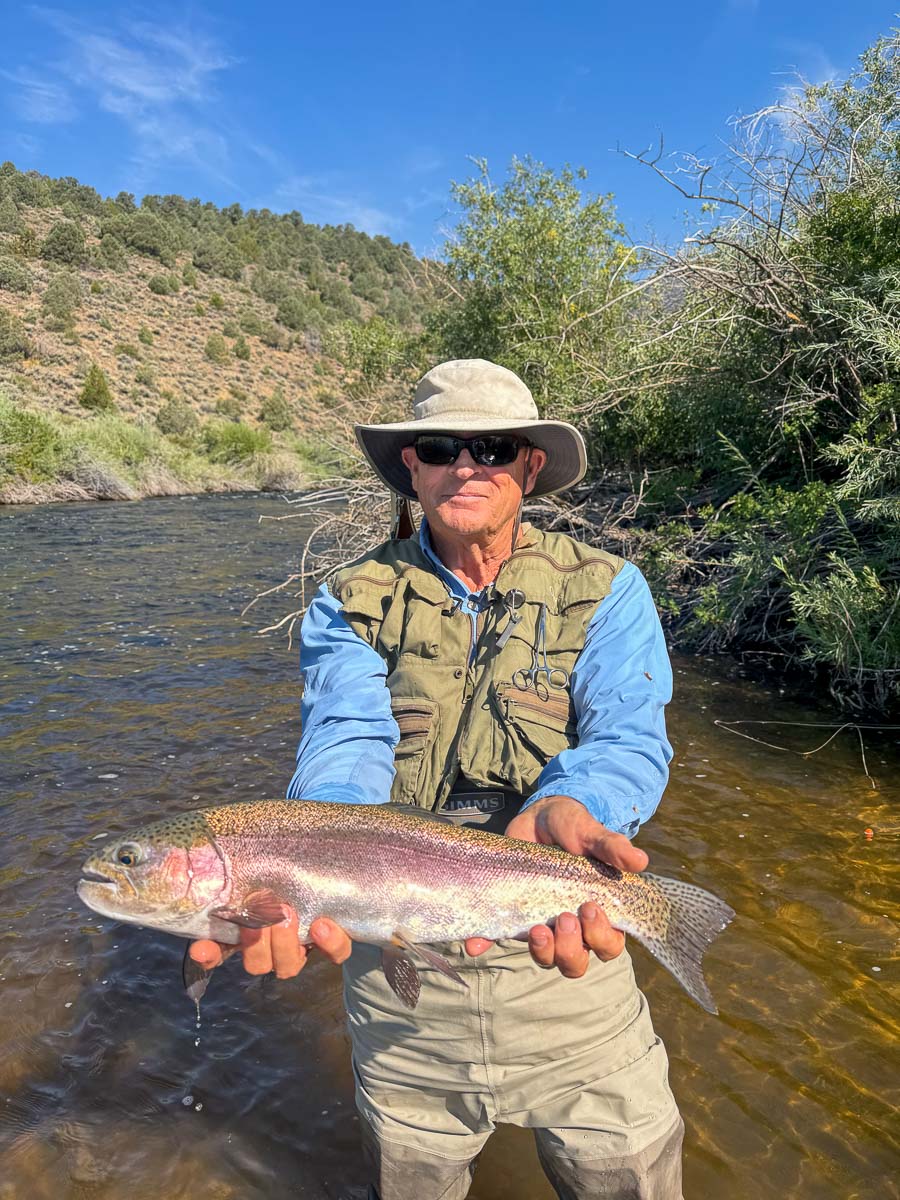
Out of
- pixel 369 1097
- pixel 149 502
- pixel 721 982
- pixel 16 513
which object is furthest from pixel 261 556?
pixel 369 1097

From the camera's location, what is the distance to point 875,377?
26.2 feet

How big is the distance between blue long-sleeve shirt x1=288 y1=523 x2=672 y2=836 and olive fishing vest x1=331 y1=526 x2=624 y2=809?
0.16ft

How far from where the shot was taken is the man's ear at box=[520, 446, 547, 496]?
302 centimetres

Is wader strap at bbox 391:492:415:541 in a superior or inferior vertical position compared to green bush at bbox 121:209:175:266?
inferior

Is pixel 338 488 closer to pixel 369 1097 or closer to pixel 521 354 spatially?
pixel 521 354

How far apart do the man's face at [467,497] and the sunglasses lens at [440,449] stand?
0.02 metres

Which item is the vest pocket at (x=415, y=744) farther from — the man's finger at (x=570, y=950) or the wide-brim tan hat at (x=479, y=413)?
the wide-brim tan hat at (x=479, y=413)

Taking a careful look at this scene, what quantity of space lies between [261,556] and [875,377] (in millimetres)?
13075

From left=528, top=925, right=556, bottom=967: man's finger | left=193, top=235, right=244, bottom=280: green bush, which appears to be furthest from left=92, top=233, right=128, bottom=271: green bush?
left=528, top=925, right=556, bottom=967: man's finger

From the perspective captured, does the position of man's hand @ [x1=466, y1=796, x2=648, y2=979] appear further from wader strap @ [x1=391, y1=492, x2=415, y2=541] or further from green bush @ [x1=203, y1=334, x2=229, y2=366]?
green bush @ [x1=203, y1=334, x2=229, y2=366]

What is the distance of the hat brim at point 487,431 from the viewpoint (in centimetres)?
267

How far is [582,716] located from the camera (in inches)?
97.3

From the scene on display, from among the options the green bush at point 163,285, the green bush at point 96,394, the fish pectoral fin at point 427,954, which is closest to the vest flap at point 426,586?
the fish pectoral fin at point 427,954

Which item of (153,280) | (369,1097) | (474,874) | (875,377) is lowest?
(369,1097)
